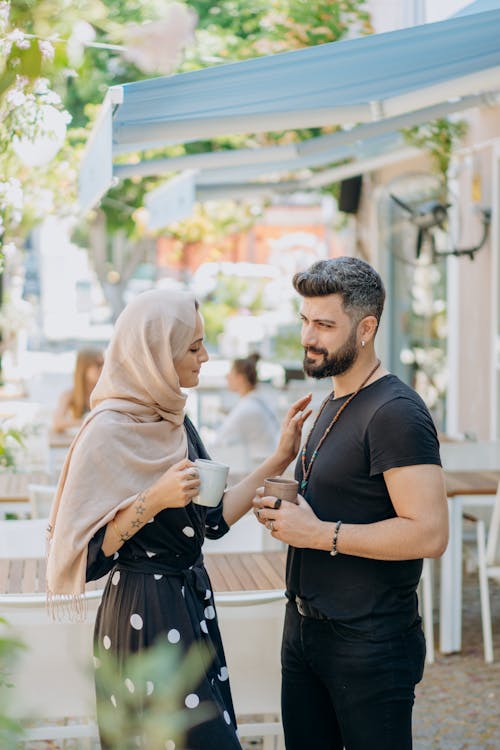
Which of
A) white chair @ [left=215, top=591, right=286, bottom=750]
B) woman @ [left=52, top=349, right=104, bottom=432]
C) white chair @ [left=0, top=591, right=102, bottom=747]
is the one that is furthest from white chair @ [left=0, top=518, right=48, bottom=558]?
woman @ [left=52, top=349, right=104, bottom=432]

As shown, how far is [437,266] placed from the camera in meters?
10.1

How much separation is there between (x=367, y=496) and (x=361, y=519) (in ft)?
0.17

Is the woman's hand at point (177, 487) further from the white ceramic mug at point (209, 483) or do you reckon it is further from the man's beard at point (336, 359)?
the man's beard at point (336, 359)

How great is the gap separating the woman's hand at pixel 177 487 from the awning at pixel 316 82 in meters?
2.12

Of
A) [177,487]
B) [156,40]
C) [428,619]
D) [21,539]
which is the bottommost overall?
[428,619]

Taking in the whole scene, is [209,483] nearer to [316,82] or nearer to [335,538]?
[335,538]

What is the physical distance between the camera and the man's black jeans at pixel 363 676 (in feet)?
7.03

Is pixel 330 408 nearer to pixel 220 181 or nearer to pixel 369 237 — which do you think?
pixel 220 181

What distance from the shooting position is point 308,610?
7.34 feet

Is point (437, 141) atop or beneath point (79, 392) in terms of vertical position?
atop

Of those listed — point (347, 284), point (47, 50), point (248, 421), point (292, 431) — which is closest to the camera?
point (47, 50)

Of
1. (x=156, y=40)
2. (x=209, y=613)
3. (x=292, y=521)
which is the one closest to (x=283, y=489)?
(x=292, y=521)

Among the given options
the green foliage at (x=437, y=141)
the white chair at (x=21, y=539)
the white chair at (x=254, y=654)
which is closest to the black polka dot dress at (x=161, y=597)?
the white chair at (x=254, y=654)

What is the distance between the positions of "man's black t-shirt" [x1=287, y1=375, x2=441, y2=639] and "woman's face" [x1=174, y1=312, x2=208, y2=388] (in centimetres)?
32
